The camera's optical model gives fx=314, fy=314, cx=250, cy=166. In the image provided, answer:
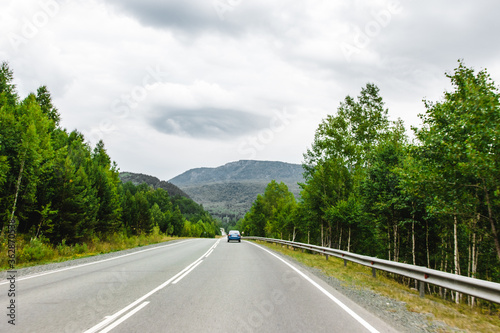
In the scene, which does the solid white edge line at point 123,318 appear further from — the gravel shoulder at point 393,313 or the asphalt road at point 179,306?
the gravel shoulder at point 393,313

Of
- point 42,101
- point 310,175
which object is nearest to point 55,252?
point 310,175

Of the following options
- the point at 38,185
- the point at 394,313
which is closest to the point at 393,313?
the point at 394,313

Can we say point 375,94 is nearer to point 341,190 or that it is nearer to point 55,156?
point 341,190

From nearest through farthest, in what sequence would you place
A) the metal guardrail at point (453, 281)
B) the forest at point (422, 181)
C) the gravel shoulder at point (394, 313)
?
the gravel shoulder at point (394, 313)
the metal guardrail at point (453, 281)
the forest at point (422, 181)

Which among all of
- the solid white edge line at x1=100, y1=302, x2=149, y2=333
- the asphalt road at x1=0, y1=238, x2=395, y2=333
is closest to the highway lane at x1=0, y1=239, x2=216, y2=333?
the asphalt road at x1=0, y1=238, x2=395, y2=333

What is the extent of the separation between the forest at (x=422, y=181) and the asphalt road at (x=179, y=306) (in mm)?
7763

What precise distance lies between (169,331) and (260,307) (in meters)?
2.05

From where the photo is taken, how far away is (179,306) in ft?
19.2

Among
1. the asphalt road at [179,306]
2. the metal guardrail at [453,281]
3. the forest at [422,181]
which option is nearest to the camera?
the asphalt road at [179,306]

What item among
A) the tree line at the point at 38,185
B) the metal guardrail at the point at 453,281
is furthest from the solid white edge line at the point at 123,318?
the tree line at the point at 38,185

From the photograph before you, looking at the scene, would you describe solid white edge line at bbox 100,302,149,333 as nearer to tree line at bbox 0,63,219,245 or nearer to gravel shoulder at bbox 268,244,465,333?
gravel shoulder at bbox 268,244,465,333

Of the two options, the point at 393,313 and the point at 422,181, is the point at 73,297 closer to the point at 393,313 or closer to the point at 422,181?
the point at 393,313

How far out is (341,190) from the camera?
1278 inches

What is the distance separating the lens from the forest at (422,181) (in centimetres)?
1202
